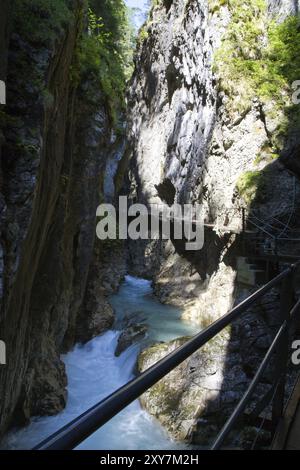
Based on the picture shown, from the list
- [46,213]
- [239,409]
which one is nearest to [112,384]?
[46,213]

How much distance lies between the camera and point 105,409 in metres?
0.98

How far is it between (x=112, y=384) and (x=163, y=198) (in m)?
18.0

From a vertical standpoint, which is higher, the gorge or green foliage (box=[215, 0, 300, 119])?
green foliage (box=[215, 0, 300, 119])

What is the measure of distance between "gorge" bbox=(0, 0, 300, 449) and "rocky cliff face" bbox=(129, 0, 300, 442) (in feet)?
0.23

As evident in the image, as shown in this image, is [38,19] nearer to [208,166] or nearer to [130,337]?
[130,337]

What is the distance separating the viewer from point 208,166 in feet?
65.0

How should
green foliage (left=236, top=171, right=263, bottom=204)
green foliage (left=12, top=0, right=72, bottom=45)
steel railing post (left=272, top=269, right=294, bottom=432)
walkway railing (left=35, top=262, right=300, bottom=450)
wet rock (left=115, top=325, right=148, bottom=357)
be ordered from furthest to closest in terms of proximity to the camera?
1. green foliage (left=236, top=171, right=263, bottom=204)
2. wet rock (left=115, top=325, right=148, bottom=357)
3. green foliage (left=12, top=0, right=72, bottom=45)
4. steel railing post (left=272, top=269, right=294, bottom=432)
5. walkway railing (left=35, top=262, right=300, bottom=450)

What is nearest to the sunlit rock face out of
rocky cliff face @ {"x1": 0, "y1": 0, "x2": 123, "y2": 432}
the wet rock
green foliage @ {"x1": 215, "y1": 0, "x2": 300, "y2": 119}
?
green foliage @ {"x1": 215, "y1": 0, "x2": 300, "y2": 119}

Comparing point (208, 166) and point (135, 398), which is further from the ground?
point (208, 166)

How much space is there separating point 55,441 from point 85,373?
13.5 m

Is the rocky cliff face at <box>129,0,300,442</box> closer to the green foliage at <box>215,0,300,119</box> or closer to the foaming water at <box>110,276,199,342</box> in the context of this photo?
the green foliage at <box>215,0,300,119</box>

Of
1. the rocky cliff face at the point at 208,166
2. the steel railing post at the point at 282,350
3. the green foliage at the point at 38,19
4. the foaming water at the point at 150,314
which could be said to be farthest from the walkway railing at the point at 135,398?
the foaming water at the point at 150,314

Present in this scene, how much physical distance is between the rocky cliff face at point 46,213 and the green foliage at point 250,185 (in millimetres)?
5824

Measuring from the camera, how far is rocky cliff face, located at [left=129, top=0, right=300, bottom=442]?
416 inches
